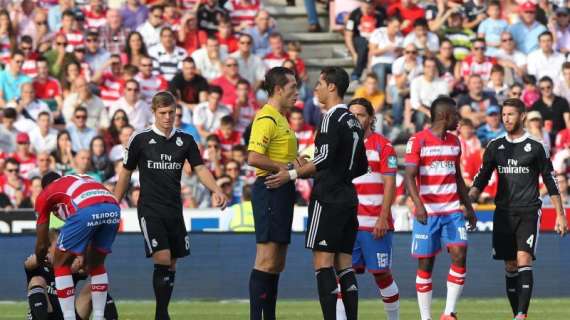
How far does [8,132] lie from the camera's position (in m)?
20.6

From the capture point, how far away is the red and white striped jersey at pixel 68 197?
12.0 metres

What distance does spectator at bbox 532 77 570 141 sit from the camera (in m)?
22.0

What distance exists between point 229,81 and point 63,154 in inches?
133

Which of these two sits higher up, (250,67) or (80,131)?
(250,67)

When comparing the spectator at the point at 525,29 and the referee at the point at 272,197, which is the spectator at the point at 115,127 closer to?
the spectator at the point at 525,29

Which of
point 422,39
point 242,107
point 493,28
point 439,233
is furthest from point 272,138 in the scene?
point 493,28

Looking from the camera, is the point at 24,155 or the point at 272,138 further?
the point at 24,155

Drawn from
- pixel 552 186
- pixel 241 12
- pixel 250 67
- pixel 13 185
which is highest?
pixel 241 12

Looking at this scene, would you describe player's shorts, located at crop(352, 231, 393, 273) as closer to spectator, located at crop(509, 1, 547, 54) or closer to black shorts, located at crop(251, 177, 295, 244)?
black shorts, located at crop(251, 177, 295, 244)

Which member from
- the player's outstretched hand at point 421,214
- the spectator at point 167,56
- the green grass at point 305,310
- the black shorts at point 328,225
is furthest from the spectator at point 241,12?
the black shorts at point 328,225

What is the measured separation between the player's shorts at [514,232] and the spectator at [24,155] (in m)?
8.57

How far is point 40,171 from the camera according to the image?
65.3ft

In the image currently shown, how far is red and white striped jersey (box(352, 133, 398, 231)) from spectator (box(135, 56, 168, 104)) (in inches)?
349

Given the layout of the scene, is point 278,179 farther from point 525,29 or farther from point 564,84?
point 525,29
